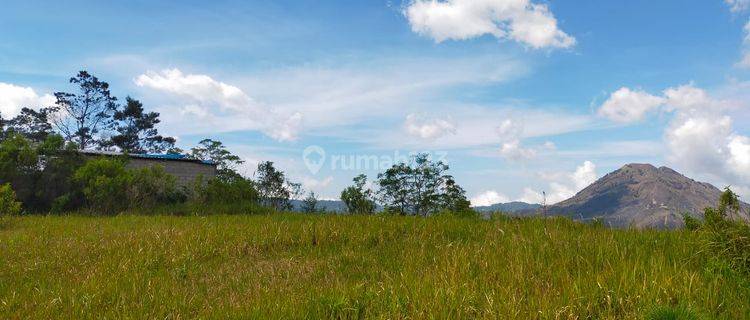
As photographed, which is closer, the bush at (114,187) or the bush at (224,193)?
the bush at (114,187)

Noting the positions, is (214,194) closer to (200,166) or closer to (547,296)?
(200,166)

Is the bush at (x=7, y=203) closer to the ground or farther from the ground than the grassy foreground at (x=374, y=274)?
farther from the ground

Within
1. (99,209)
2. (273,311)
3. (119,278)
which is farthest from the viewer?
(99,209)

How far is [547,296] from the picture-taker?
15.9ft

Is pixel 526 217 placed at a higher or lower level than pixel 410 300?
higher

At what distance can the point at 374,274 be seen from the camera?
22.4ft

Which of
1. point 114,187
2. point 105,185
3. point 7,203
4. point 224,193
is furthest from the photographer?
point 224,193

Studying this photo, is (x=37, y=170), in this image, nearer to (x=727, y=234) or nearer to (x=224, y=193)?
(x=224, y=193)

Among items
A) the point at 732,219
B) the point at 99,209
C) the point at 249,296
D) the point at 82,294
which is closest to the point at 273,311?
the point at 249,296

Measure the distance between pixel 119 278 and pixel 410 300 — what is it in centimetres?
482

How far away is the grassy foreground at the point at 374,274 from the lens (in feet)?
15.5

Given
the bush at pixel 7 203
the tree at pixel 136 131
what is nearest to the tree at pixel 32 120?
the tree at pixel 136 131

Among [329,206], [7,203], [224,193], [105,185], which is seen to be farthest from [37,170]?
[329,206]

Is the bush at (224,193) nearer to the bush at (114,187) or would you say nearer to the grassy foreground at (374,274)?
the bush at (114,187)
